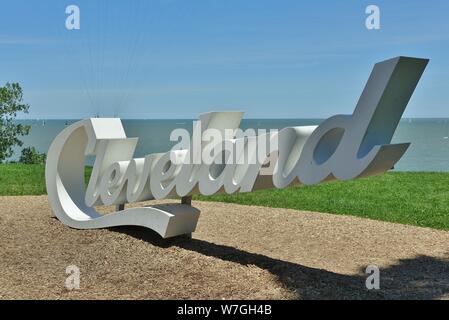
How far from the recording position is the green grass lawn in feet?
45.9

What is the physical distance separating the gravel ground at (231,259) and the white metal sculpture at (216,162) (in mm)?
558

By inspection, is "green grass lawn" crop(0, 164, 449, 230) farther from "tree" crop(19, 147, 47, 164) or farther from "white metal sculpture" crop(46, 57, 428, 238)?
"tree" crop(19, 147, 47, 164)

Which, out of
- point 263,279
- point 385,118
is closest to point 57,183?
point 263,279

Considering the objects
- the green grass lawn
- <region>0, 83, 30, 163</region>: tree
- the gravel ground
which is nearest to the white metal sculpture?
the gravel ground

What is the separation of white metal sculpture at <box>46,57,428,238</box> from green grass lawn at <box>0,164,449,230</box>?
5.78m

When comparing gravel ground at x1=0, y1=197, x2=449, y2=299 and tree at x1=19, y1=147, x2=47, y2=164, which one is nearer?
gravel ground at x1=0, y1=197, x2=449, y2=299

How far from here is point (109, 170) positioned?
10359 mm

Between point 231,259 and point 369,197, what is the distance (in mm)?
8471

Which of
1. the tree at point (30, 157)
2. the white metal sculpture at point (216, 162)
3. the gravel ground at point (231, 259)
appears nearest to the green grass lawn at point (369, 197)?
the gravel ground at point (231, 259)

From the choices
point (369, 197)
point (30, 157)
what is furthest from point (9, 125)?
point (369, 197)

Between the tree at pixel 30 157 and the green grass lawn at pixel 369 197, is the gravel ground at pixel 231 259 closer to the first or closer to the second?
the green grass lawn at pixel 369 197
